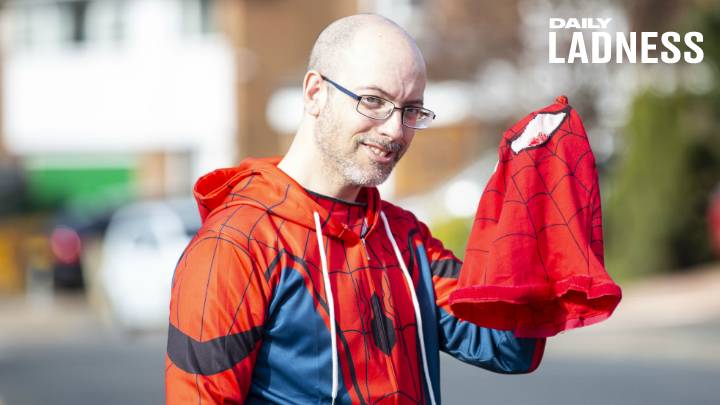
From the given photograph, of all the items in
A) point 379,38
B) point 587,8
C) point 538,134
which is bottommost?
point 538,134

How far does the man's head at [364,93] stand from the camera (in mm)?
2807

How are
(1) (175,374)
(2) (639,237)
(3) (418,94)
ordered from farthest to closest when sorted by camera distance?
1. (2) (639,237)
2. (3) (418,94)
3. (1) (175,374)

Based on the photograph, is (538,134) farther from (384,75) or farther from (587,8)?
(587,8)

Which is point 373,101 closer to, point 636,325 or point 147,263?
point 636,325

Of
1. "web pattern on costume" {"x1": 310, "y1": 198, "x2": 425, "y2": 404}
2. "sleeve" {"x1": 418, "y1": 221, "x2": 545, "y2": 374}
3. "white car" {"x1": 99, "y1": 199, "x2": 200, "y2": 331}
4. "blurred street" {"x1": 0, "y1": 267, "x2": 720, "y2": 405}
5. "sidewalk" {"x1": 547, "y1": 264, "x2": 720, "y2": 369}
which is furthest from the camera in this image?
"white car" {"x1": 99, "y1": 199, "x2": 200, "y2": 331}

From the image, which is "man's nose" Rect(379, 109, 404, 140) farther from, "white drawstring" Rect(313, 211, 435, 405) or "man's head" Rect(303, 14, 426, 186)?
"white drawstring" Rect(313, 211, 435, 405)

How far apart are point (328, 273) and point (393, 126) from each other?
37 cm

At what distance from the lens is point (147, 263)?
14.5 metres

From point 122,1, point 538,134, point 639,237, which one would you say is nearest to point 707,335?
point 639,237

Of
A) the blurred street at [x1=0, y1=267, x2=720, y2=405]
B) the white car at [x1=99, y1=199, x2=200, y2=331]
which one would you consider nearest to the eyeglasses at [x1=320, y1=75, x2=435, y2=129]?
the blurred street at [x1=0, y1=267, x2=720, y2=405]

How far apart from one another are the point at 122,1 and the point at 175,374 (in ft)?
96.8

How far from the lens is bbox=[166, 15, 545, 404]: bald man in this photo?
2641 mm

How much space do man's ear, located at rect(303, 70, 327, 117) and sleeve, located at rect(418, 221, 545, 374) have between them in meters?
0.49

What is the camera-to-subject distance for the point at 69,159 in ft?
105
